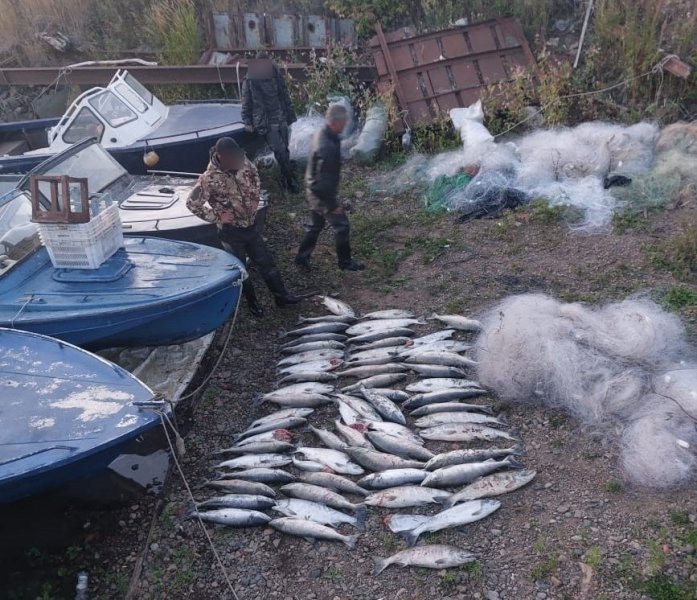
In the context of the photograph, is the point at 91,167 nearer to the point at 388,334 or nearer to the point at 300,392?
the point at 300,392

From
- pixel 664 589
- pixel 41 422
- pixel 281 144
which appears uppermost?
pixel 281 144

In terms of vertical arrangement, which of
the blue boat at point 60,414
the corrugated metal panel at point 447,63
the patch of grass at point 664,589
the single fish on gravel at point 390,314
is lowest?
the patch of grass at point 664,589

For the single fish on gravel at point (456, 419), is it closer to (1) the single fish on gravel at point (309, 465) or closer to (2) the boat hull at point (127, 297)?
(1) the single fish on gravel at point (309, 465)

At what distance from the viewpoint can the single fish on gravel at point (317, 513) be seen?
476 centimetres

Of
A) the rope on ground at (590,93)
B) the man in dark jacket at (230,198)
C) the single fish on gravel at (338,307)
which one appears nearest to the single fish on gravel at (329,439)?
the single fish on gravel at (338,307)

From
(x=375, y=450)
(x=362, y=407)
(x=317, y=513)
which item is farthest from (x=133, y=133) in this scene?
(x=317, y=513)

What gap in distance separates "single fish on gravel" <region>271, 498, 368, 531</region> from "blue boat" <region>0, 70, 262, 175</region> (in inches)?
237

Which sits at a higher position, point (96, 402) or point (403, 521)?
point (96, 402)

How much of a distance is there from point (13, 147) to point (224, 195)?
21.2ft

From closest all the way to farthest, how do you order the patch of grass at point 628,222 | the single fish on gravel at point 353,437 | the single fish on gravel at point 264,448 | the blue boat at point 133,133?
the single fish on gravel at point 353,437 < the single fish on gravel at point 264,448 < the patch of grass at point 628,222 < the blue boat at point 133,133

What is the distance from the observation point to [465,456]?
16.5 ft

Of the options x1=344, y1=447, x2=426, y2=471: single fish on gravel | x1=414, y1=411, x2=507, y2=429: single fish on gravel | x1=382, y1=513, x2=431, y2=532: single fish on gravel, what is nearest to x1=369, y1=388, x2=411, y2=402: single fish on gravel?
x1=414, y1=411, x2=507, y2=429: single fish on gravel

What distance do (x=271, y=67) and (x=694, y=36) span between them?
6974 millimetres

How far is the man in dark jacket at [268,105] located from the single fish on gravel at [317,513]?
6.28 m
